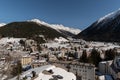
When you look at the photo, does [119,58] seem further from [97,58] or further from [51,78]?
[51,78]

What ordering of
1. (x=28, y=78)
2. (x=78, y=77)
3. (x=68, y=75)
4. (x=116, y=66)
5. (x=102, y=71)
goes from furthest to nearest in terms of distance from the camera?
(x=102, y=71), (x=116, y=66), (x=78, y=77), (x=68, y=75), (x=28, y=78)

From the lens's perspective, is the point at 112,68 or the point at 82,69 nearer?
the point at 82,69

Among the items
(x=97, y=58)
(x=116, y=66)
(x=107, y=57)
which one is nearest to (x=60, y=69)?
(x=116, y=66)

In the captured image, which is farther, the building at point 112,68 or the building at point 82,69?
the building at point 82,69

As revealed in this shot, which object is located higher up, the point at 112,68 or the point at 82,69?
the point at 112,68

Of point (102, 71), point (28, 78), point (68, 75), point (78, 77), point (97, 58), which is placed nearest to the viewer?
point (28, 78)

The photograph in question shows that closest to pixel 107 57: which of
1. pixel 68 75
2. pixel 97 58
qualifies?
pixel 97 58

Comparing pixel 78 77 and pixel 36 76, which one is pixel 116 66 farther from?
pixel 36 76

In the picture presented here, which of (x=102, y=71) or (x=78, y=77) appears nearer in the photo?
(x=78, y=77)

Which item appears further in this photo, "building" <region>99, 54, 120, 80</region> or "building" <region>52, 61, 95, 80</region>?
"building" <region>52, 61, 95, 80</region>

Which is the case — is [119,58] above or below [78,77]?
above
